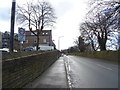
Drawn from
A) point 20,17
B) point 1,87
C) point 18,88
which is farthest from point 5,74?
point 20,17

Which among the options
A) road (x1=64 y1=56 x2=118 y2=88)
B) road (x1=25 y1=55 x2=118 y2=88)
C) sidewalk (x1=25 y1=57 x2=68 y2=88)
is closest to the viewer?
sidewalk (x1=25 y1=57 x2=68 y2=88)

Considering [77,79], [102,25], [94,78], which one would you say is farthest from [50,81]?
[102,25]

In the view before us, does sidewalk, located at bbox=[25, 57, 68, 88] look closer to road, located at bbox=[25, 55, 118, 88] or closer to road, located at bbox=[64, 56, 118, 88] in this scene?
road, located at bbox=[25, 55, 118, 88]

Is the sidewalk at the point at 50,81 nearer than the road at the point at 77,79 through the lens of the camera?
Yes

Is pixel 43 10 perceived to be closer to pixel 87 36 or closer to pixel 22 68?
pixel 87 36

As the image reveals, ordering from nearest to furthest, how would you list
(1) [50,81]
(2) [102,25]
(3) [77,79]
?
1. (1) [50,81]
2. (3) [77,79]
3. (2) [102,25]

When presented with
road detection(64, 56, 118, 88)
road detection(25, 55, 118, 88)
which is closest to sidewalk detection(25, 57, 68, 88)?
road detection(25, 55, 118, 88)

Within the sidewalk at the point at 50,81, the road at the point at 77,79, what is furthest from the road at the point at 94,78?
the sidewalk at the point at 50,81

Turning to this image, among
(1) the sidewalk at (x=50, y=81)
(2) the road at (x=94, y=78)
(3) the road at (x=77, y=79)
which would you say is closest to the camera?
(1) the sidewalk at (x=50, y=81)

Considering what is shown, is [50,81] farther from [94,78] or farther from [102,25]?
[102,25]

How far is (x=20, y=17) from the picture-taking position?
3706 centimetres

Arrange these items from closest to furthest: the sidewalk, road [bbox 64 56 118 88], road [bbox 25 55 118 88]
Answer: the sidewalk → road [bbox 25 55 118 88] → road [bbox 64 56 118 88]

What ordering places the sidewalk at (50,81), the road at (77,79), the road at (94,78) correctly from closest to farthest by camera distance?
the sidewalk at (50,81), the road at (77,79), the road at (94,78)

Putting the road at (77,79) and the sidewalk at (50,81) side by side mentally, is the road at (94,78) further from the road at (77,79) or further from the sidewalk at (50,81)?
the sidewalk at (50,81)
